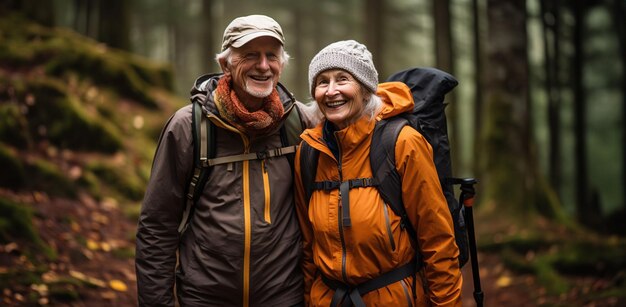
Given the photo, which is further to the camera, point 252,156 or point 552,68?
point 552,68

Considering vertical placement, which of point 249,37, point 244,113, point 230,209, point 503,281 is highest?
point 249,37

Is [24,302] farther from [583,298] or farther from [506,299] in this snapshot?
[583,298]

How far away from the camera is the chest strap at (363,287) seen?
312 centimetres

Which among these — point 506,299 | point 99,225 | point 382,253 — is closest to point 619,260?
point 506,299

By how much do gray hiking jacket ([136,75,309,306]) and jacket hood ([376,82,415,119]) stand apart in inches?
33.0

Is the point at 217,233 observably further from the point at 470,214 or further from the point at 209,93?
the point at 470,214

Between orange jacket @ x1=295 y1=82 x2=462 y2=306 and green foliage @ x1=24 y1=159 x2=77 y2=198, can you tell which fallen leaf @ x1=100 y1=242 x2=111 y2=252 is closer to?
green foliage @ x1=24 y1=159 x2=77 y2=198

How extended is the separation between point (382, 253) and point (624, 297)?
4371 mm

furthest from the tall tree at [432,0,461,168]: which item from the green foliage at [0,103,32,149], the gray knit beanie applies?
the gray knit beanie

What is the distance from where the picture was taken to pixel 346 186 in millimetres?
3131

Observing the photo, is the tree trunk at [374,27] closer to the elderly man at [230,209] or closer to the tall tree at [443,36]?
the tall tree at [443,36]

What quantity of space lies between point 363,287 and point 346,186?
24.2 inches

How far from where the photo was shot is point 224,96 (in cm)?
330

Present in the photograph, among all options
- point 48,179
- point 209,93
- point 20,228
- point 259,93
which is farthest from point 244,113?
point 48,179
